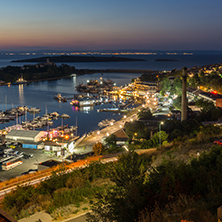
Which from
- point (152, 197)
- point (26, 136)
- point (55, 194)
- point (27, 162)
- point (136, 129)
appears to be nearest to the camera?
point (152, 197)

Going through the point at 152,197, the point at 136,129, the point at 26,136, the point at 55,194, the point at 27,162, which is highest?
the point at 152,197

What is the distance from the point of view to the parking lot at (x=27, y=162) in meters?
8.26

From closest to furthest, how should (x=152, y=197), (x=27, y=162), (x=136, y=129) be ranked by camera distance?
1. (x=152, y=197)
2. (x=27, y=162)
3. (x=136, y=129)

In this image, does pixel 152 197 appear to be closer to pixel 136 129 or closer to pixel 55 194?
pixel 55 194

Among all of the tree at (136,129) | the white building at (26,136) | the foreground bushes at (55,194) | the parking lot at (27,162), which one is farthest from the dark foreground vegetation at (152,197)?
the white building at (26,136)

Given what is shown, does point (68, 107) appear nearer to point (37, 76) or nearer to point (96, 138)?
point (96, 138)

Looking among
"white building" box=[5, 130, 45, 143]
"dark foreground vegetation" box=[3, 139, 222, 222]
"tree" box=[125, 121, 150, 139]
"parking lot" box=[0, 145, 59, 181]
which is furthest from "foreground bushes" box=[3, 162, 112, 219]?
"white building" box=[5, 130, 45, 143]

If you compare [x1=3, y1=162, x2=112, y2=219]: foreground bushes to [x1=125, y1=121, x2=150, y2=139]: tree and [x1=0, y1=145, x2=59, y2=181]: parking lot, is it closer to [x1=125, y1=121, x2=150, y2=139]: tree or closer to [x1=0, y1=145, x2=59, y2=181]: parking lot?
[x1=0, y1=145, x2=59, y2=181]: parking lot

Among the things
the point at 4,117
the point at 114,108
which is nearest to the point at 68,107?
the point at 114,108

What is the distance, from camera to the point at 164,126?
33.6ft

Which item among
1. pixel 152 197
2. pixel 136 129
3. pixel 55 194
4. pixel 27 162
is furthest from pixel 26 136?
pixel 152 197

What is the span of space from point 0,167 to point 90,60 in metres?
101

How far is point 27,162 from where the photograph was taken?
9320 millimetres

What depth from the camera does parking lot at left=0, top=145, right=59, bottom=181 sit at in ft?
27.1
